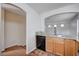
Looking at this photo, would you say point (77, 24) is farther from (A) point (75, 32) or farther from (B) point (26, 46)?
(B) point (26, 46)

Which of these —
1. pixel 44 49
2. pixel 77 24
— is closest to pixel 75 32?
pixel 77 24

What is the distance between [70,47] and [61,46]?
0.15m

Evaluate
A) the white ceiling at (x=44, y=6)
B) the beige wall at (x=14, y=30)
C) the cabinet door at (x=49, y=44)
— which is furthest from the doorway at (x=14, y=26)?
the cabinet door at (x=49, y=44)

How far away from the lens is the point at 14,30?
6.93 ft

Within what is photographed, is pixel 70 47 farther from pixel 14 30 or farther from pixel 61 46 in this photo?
pixel 14 30

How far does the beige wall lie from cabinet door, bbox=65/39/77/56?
0.74 m

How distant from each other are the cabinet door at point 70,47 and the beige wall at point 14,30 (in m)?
0.74

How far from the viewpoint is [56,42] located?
6.77ft

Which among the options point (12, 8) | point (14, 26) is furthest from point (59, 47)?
point (12, 8)

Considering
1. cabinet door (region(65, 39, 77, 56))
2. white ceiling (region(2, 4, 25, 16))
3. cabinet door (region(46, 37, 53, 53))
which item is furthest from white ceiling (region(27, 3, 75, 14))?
cabinet door (region(65, 39, 77, 56))

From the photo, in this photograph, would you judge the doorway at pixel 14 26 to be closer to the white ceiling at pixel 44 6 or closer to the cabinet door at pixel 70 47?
the white ceiling at pixel 44 6

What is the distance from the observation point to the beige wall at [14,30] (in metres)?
2.07

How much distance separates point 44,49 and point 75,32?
0.62 m

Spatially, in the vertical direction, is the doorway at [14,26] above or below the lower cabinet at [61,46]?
above
